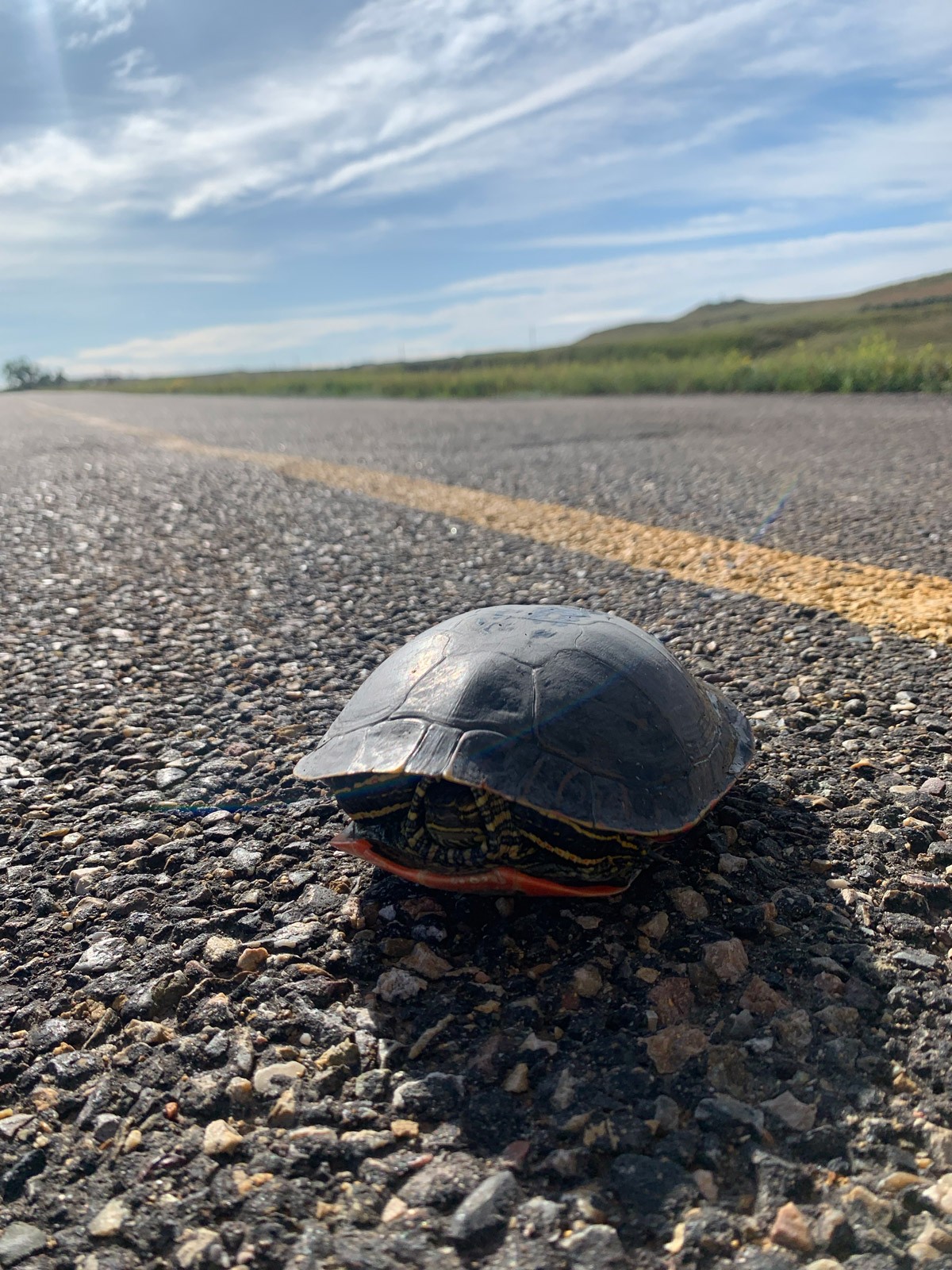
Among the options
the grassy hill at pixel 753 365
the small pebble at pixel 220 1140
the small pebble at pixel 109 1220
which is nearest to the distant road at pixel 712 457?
the grassy hill at pixel 753 365

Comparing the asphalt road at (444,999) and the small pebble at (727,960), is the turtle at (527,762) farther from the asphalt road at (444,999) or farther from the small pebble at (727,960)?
the small pebble at (727,960)

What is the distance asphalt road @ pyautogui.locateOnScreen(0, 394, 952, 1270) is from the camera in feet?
3.93

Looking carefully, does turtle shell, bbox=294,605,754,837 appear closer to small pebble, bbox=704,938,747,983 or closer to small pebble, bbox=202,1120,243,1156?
small pebble, bbox=704,938,747,983

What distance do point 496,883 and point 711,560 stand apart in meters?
2.91

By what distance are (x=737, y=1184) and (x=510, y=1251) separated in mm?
325

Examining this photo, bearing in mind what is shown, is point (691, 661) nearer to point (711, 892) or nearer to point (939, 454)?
point (711, 892)

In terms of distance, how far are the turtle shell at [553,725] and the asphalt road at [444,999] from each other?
0.18m

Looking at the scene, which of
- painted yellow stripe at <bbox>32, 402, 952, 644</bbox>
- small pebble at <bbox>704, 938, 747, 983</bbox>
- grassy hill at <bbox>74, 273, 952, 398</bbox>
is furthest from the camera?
grassy hill at <bbox>74, 273, 952, 398</bbox>

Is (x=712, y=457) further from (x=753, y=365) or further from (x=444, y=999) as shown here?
(x=753, y=365)

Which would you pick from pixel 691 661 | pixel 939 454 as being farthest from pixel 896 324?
pixel 691 661

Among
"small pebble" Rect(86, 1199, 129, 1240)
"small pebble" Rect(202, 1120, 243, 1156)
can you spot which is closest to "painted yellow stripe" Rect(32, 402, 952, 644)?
"small pebble" Rect(202, 1120, 243, 1156)

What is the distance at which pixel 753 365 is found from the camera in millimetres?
16734

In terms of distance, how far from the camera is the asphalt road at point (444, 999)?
1.20m

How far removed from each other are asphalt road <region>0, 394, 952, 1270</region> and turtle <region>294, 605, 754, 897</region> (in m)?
0.10
